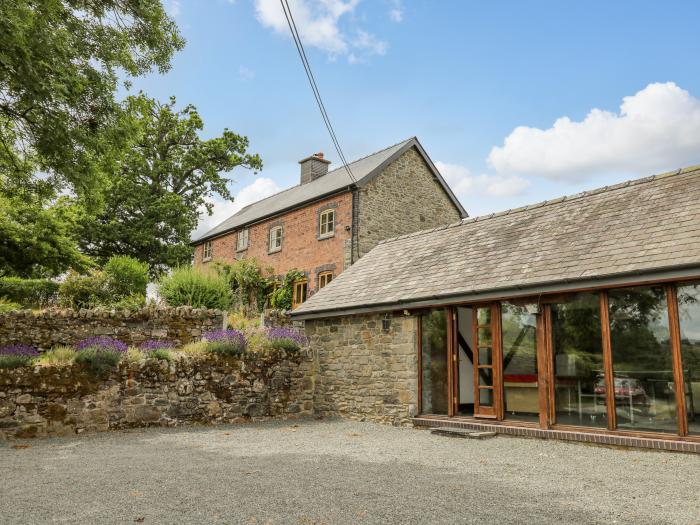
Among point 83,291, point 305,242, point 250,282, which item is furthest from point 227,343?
point 250,282

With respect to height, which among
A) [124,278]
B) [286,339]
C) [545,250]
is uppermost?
[124,278]

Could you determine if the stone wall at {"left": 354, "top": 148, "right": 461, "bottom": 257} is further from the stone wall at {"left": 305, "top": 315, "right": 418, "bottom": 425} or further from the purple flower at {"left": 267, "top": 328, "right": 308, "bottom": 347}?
the stone wall at {"left": 305, "top": 315, "right": 418, "bottom": 425}

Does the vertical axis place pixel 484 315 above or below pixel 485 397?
above

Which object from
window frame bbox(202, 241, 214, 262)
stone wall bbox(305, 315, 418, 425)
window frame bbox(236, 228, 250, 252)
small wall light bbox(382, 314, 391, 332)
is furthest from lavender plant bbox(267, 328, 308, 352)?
window frame bbox(202, 241, 214, 262)

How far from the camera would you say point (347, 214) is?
19891mm

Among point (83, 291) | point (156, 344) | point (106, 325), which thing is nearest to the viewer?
point (156, 344)

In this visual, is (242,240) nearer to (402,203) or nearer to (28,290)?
(402,203)

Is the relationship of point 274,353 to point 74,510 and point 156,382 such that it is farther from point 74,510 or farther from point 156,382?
point 74,510

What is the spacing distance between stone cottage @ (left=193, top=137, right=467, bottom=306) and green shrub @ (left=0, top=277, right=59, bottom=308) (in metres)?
8.16

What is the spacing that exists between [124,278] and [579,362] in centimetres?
1437

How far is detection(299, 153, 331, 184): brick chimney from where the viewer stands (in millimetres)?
26812

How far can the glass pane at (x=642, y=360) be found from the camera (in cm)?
774

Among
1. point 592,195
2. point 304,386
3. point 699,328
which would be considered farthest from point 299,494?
point 592,195

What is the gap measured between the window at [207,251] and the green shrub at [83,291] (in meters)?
11.0
